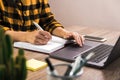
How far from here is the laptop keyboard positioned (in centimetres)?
115

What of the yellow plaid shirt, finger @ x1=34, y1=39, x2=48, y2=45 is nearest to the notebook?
finger @ x1=34, y1=39, x2=48, y2=45

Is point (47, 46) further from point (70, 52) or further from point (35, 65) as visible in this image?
point (35, 65)

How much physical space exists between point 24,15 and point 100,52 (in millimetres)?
705

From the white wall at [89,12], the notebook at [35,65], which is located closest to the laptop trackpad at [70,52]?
the notebook at [35,65]

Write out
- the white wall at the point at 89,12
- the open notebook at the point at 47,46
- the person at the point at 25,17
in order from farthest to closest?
the white wall at the point at 89,12 → the person at the point at 25,17 → the open notebook at the point at 47,46

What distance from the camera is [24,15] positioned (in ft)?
5.72

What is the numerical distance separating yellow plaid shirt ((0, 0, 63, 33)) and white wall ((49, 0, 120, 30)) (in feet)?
2.60

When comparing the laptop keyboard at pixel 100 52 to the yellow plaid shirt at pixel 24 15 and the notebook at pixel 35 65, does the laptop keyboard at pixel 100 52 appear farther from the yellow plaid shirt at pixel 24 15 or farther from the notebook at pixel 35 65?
the yellow plaid shirt at pixel 24 15

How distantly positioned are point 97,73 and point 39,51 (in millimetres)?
382

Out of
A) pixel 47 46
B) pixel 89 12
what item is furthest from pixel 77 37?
pixel 89 12

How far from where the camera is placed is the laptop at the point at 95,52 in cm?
108

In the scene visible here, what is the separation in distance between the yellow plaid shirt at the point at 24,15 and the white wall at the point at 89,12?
79cm

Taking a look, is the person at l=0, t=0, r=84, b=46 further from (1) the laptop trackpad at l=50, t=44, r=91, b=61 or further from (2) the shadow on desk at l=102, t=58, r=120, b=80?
(2) the shadow on desk at l=102, t=58, r=120, b=80

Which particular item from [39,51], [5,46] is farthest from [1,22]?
[5,46]
